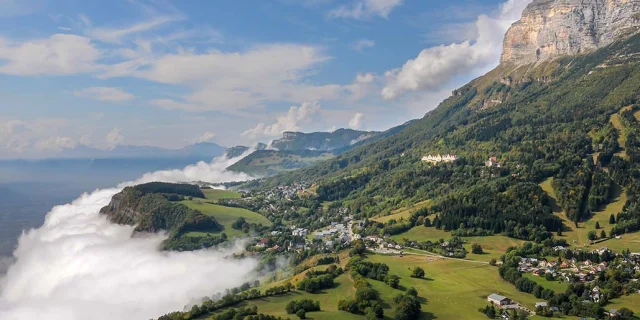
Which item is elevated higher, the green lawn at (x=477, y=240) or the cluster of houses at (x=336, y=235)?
the cluster of houses at (x=336, y=235)

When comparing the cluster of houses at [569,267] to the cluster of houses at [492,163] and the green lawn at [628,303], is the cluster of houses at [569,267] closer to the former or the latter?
the green lawn at [628,303]

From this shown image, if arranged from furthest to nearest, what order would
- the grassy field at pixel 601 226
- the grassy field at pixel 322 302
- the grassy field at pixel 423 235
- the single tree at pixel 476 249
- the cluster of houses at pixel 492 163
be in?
the cluster of houses at pixel 492 163 < the grassy field at pixel 423 235 < the single tree at pixel 476 249 < the grassy field at pixel 601 226 < the grassy field at pixel 322 302

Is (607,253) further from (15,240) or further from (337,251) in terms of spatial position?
(15,240)

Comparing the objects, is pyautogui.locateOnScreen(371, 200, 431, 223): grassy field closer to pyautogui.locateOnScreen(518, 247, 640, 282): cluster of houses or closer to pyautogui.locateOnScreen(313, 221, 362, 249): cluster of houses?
pyautogui.locateOnScreen(313, 221, 362, 249): cluster of houses

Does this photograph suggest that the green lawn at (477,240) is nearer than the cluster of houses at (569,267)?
No

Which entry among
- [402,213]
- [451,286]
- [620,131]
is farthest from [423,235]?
[620,131]

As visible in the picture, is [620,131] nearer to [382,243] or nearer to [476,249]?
[476,249]

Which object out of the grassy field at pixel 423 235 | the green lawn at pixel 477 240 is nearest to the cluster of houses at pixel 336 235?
the grassy field at pixel 423 235

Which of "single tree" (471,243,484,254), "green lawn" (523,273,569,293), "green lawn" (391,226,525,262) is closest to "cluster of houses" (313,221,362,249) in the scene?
"green lawn" (391,226,525,262)

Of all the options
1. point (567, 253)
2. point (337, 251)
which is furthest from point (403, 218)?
point (567, 253)
